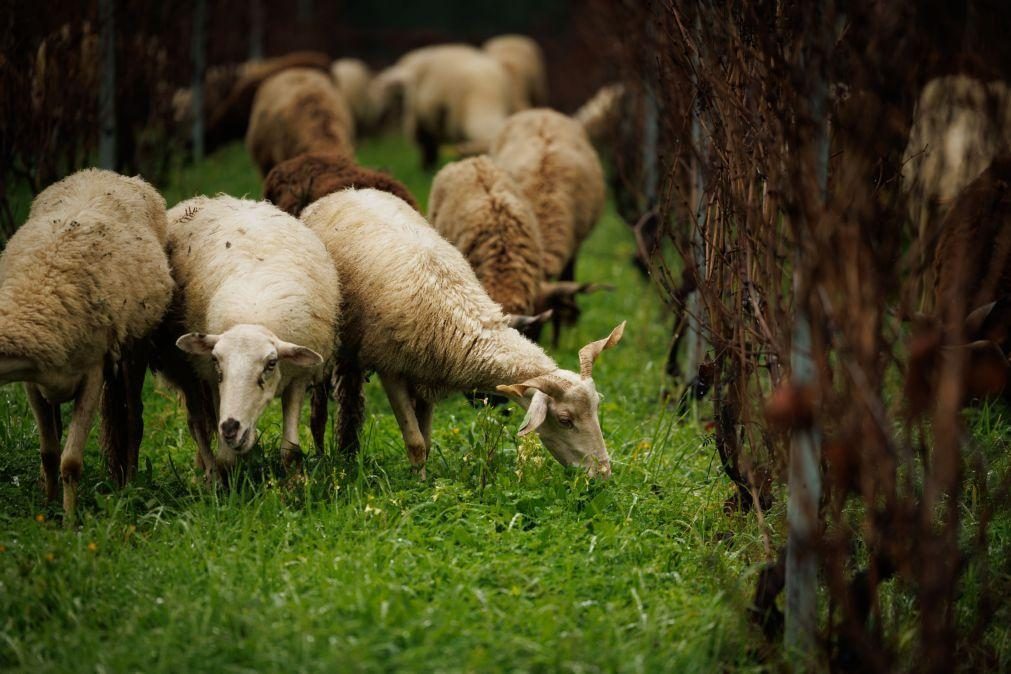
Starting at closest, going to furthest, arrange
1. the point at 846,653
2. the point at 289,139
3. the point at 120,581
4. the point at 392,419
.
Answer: the point at 846,653
the point at 120,581
the point at 392,419
the point at 289,139

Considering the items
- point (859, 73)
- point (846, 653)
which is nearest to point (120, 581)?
point (846, 653)

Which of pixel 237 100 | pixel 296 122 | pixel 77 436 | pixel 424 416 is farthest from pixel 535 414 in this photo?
pixel 237 100

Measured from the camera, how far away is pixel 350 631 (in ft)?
11.6

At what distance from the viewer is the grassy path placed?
3.48m

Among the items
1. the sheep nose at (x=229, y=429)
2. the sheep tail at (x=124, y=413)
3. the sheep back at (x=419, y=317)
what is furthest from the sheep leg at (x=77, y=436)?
the sheep back at (x=419, y=317)

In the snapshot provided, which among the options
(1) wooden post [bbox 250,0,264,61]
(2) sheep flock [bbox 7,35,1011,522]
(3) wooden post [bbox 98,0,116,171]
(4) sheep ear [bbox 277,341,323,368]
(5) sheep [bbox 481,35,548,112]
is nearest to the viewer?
(2) sheep flock [bbox 7,35,1011,522]

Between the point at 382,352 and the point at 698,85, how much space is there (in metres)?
1.91

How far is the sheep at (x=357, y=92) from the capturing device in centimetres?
1898

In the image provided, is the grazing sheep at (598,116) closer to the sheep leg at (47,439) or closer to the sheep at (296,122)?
the sheep at (296,122)

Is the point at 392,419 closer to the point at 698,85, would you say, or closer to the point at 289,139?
the point at 698,85

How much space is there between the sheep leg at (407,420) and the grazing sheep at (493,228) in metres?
1.57

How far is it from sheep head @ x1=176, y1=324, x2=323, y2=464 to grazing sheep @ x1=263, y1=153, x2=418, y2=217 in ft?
7.57

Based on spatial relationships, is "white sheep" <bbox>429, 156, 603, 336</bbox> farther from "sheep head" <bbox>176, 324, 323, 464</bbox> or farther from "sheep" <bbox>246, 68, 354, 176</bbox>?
"sheep" <bbox>246, 68, 354, 176</bbox>

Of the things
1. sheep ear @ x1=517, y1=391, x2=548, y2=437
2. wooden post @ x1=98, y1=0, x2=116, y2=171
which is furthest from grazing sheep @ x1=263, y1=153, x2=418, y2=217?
sheep ear @ x1=517, y1=391, x2=548, y2=437
